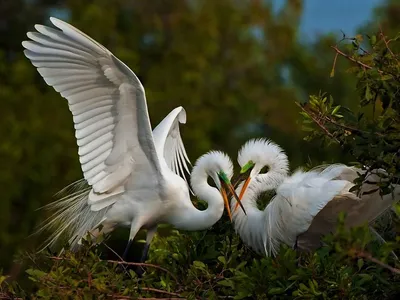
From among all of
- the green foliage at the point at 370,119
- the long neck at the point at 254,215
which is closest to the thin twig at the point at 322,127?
the green foliage at the point at 370,119

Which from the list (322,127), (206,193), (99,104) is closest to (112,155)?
A: (99,104)

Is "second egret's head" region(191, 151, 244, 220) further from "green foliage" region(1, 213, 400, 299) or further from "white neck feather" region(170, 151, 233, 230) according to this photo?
"green foliage" region(1, 213, 400, 299)

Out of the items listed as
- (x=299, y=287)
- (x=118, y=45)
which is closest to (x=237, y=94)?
(x=118, y=45)

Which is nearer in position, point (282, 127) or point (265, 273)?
point (265, 273)

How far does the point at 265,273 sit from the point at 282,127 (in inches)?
503

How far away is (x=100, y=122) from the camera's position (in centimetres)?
475

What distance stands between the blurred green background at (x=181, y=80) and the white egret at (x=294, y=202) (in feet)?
17.1

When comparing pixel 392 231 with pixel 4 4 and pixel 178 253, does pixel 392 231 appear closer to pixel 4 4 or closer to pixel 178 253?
pixel 178 253

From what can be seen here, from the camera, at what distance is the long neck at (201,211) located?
4.79 metres

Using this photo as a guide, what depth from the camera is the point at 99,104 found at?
15.4 ft

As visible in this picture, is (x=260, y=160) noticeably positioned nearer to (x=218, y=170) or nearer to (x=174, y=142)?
(x=218, y=170)

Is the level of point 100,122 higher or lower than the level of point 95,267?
higher

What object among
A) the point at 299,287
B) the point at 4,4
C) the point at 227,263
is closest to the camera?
the point at 299,287

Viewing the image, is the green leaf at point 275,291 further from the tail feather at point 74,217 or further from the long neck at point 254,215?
the tail feather at point 74,217
